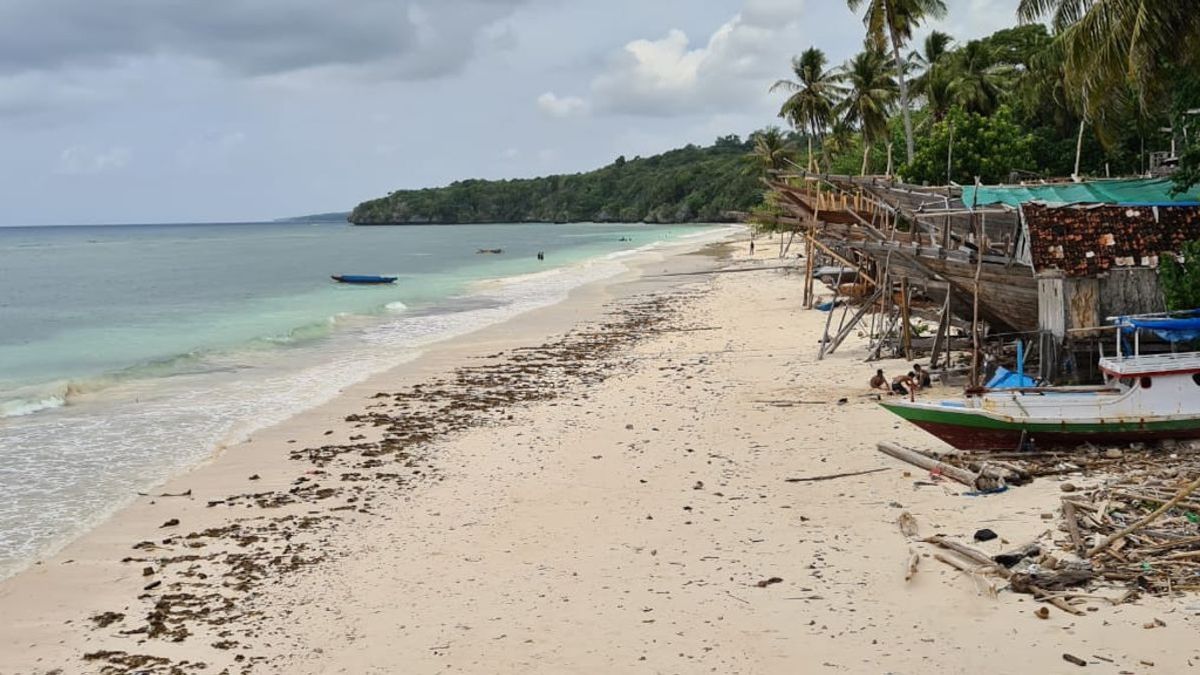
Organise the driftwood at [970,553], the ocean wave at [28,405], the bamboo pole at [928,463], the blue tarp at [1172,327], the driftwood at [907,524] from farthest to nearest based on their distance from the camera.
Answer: the ocean wave at [28,405] → the blue tarp at [1172,327] → the bamboo pole at [928,463] → the driftwood at [907,524] → the driftwood at [970,553]

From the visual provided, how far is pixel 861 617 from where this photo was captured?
7.41 metres

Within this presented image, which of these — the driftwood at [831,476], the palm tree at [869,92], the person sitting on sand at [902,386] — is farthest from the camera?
the palm tree at [869,92]

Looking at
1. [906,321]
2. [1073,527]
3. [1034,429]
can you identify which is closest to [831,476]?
[1034,429]

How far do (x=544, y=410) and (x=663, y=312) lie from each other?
16.1 meters

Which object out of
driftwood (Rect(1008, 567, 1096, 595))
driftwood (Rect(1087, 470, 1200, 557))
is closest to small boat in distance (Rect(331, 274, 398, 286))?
driftwood (Rect(1087, 470, 1200, 557))

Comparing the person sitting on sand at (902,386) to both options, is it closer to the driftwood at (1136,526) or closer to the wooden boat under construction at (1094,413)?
the wooden boat under construction at (1094,413)

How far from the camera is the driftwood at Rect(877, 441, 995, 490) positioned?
1005 cm

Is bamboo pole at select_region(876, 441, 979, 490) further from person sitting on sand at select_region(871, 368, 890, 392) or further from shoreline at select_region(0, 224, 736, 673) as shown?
shoreline at select_region(0, 224, 736, 673)

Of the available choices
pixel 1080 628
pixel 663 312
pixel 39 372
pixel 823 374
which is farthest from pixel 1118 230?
pixel 39 372

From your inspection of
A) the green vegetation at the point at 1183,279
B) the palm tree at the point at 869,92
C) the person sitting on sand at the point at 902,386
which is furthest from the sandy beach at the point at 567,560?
the palm tree at the point at 869,92

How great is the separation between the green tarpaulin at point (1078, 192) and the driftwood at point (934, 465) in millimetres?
7176

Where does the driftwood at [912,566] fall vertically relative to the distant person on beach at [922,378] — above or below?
below

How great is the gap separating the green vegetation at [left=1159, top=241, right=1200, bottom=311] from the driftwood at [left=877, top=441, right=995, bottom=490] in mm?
4921

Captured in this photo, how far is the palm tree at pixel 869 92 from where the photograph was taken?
40.4m
